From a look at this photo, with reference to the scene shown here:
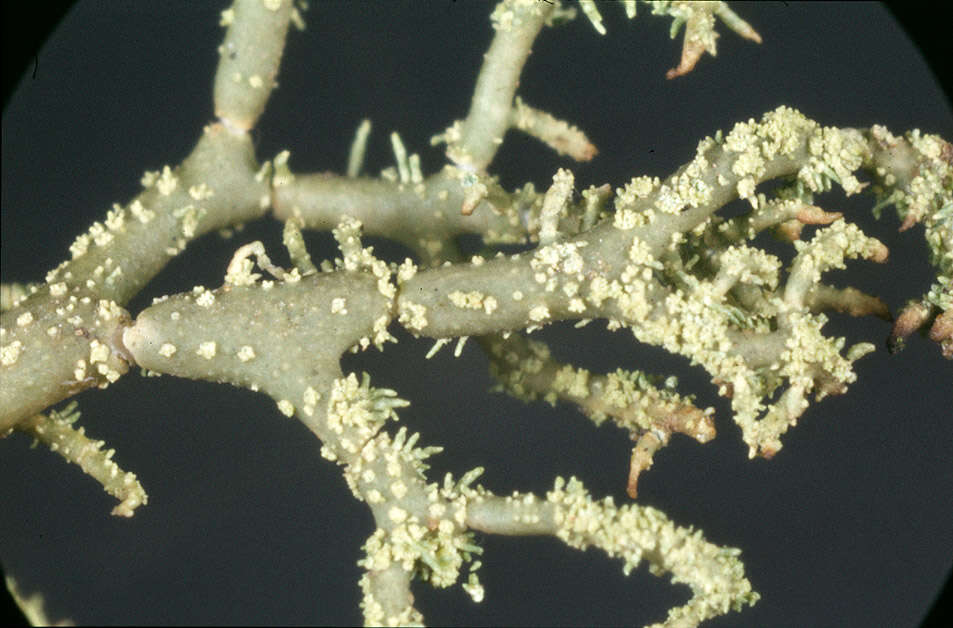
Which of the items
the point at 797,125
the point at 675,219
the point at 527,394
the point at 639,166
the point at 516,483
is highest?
the point at 639,166

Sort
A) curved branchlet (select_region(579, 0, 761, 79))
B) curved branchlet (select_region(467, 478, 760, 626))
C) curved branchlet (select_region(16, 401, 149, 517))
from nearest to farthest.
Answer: curved branchlet (select_region(467, 478, 760, 626)) < curved branchlet (select_region(579, 0, 761, 79)) < curved branchlet (select_region(16, 401, 149, 517))

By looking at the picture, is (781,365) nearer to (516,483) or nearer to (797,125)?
(797,125)

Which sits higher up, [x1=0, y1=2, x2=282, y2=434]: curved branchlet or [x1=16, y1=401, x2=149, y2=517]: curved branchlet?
[x1=0, y1=2, x2=282, y2=434]: curved branchlet

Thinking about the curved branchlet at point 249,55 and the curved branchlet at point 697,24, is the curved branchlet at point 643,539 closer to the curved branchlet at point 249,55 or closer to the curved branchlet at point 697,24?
the curved branchlet at point 697,24

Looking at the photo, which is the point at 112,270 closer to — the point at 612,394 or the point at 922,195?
the point at 612,394

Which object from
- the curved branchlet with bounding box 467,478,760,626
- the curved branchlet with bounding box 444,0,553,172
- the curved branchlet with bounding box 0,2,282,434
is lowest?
the curved branchlet with bounding box 467,478,760,626

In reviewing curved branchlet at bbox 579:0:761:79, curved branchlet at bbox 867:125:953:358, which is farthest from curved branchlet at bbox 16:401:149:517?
curved branchlet at bbox 867:125:953:358

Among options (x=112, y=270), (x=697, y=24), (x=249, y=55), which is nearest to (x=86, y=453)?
(x=112, y=270)

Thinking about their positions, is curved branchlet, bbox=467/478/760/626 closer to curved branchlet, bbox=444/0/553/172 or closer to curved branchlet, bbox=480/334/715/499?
curved branchlet, bbox=480/334/715/499

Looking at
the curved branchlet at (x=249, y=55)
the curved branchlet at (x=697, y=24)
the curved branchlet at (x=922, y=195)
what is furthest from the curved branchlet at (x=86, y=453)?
the curved branchlet at (x=922, y=195)

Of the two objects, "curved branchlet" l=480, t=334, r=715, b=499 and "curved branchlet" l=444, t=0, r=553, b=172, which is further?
"curved branchlet" l=444, t=0, r=553, b=172

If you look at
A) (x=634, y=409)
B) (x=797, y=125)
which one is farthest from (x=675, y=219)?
(x=634, y=409)
